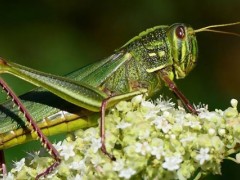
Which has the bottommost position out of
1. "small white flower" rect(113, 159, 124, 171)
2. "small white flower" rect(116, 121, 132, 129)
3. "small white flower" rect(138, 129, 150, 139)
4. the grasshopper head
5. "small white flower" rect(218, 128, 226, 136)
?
"small white flower" rect(113, 159, 124, 171)

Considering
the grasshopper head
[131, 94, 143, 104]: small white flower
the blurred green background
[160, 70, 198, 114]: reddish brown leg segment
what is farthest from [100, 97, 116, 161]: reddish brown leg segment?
the blurred green background

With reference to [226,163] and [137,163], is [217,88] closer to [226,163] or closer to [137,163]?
[226,163]

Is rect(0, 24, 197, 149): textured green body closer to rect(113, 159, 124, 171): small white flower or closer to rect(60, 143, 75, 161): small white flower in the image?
rect(60, 143, 75, 161): small white flower

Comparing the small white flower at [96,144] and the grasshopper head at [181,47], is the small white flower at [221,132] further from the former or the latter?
the grasshopper head at [181,47]

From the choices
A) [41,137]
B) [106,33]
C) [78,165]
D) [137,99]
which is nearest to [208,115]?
[137,99]

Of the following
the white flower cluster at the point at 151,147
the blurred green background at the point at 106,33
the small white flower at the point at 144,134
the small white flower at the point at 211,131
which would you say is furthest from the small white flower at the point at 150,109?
the blurred green background at the point at 106,33

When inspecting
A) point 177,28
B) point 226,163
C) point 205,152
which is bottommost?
point 226,163

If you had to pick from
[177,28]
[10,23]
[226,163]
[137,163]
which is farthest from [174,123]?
[10,23]
